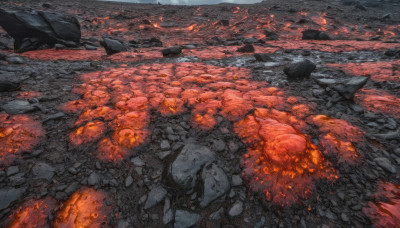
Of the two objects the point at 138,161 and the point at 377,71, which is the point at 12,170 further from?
the point at 377,71

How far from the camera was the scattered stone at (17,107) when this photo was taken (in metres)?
1.82

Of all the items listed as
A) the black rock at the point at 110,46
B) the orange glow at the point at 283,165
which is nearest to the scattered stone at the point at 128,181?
the orange glow at the point at 283,165

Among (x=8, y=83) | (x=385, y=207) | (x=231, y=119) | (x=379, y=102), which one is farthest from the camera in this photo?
(x=8, y=83)

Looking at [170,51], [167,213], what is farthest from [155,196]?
[170,51]

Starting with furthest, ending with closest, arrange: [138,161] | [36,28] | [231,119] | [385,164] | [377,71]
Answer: [36,28] → [377,71] → [231,119] → [138,161] → [385,164]

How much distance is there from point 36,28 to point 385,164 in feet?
22.2

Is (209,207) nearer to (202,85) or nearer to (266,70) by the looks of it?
(202,85)

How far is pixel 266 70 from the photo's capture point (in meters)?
3.31

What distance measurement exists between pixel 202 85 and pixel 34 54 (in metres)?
4.28

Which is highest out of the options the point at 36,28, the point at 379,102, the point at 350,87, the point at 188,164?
the point at 36,28

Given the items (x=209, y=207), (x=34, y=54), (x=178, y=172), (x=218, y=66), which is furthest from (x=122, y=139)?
(x=34, y=54)

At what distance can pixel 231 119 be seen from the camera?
5.86ft

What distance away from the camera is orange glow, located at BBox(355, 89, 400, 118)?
1.80m

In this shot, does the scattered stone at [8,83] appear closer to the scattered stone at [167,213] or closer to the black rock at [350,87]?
the scattered stone at [167,213]
